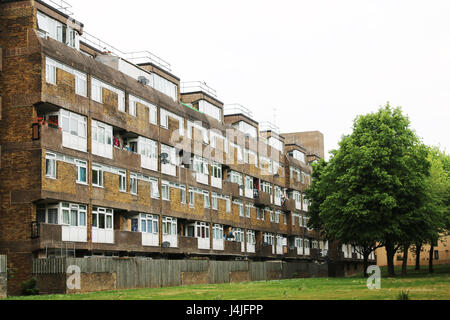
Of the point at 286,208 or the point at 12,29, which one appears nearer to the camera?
the point at 12,29

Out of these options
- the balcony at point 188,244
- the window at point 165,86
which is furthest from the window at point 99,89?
the balcony at point 188,244

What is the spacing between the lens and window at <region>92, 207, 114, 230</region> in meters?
43.7

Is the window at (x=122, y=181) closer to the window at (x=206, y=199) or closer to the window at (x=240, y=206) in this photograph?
the window at (x=206, y=199)

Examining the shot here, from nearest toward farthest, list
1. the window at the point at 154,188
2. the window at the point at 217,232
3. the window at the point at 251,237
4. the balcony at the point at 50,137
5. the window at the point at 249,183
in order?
the balcony at the point at 50,137 < the window at the point at 154,188 < the window at the point at 217,232 < the window at the point at 251,237 < the window at the point at 249,183

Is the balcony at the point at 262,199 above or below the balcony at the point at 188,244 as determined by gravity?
above

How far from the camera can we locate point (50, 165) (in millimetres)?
39719

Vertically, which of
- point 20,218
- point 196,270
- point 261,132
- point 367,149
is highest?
point 261,132

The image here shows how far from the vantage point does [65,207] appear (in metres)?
40.7

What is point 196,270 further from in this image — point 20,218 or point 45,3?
point 45,3

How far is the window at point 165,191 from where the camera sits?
2092 inches

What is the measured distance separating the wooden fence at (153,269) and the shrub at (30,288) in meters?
0.76

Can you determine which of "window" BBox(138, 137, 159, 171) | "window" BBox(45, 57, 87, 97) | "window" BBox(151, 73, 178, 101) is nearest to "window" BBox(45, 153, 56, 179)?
"window" BBox(45, 57, 87, 97)
